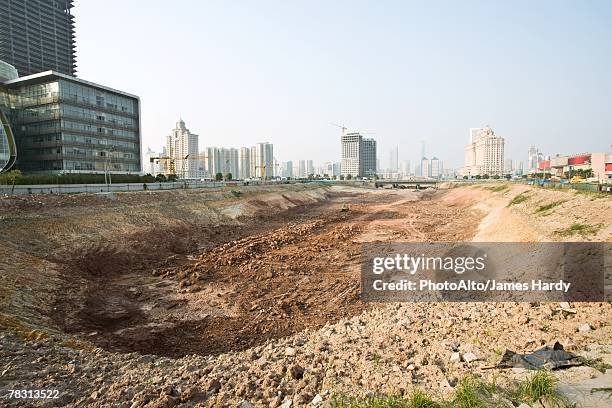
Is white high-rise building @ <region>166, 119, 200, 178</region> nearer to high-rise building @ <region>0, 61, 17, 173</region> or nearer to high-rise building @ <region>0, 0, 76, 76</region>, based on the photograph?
high-rise building @ <region>0, 0, 76, 76</region>

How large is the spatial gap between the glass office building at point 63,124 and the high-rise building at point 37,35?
A: 86521 millimetres

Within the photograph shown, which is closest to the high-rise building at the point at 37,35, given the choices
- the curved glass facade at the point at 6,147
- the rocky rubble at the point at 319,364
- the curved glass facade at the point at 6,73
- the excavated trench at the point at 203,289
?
the curved glass facade at the point at 6,73

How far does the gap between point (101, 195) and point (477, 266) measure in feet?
122

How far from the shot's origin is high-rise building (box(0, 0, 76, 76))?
136325mm

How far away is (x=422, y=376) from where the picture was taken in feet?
26.2

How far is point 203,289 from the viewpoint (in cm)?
1883

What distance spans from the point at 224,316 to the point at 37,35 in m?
194

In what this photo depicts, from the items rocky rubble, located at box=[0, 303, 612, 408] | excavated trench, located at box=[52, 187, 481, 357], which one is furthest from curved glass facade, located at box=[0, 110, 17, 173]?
rocky rubble, located at box=[0, 303, 612, 408]

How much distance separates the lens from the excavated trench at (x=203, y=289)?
43.4 ft

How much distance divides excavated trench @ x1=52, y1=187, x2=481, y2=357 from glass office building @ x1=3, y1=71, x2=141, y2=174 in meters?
61.3

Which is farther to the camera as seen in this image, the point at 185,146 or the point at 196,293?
the point at 185,146

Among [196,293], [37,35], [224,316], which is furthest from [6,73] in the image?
[224,316]

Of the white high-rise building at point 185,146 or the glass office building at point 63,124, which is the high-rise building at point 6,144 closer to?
the glass office building at point 63,124

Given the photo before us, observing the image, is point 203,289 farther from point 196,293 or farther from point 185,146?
point 185,146
